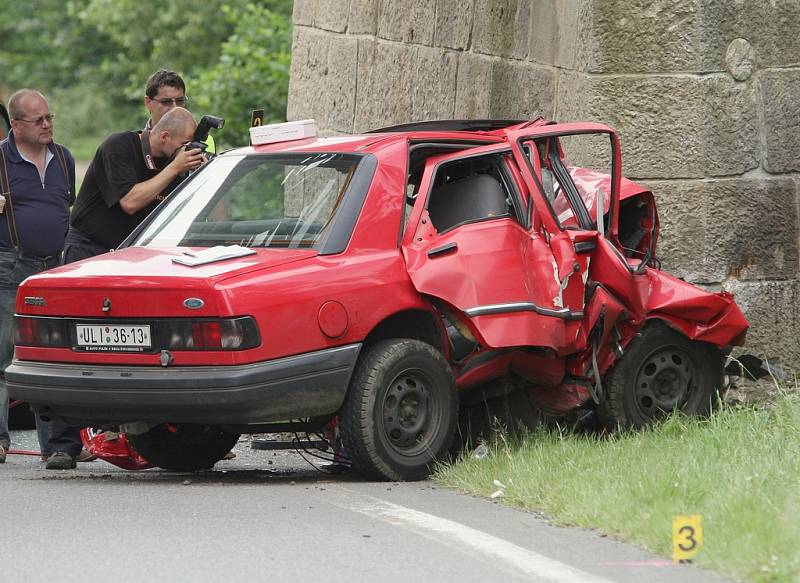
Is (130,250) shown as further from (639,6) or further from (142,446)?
(639,6)

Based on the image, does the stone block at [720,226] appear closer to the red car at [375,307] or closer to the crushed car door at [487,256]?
the red car at [375,307]

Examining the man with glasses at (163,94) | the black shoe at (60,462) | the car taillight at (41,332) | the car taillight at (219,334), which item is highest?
the man with glasses at (163,94)

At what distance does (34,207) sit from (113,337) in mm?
2126

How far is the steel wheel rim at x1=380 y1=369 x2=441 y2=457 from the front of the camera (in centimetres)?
802

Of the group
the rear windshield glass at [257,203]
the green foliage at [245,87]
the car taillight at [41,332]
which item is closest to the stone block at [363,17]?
the rear windshield glass at [257,203]

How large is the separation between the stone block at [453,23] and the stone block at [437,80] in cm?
7

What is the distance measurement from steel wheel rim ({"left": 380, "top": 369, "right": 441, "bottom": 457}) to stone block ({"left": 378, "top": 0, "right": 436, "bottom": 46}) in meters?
4.19

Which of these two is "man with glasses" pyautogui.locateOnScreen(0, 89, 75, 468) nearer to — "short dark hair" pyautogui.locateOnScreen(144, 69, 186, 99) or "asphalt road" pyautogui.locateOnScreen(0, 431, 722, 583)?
"short dark hair" pyautogui.locateOnScreen(144, 69, 186, 99)

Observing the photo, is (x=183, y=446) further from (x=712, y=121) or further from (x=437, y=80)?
(x=712, y=121)

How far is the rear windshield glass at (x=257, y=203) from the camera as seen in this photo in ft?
27.2

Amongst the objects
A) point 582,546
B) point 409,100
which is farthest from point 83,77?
point 582,546

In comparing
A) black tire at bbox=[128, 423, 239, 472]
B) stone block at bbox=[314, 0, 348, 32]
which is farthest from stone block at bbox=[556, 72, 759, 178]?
black tire at bbox=[128, 423, 239, 472]

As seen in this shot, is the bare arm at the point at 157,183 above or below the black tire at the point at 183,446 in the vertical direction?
above

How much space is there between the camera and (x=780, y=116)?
10.9 meters
